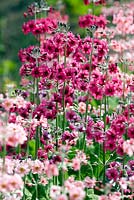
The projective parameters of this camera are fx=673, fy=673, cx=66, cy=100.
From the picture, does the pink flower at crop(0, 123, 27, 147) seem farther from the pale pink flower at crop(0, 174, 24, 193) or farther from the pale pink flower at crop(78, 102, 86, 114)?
the pale pink flower at crop(78, 102, 86, 114)

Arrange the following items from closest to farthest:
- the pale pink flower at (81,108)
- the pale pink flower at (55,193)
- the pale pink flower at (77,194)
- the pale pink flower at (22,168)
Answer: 1. the pale pink flower at (77,194)
2. the pale pink flower at (55,193)
3. the pale pink flower at (22,168)
4. the pale pink flower at (81,108)

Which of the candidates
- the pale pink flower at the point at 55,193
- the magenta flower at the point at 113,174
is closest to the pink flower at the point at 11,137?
the pale pink flower at the point at 55,193

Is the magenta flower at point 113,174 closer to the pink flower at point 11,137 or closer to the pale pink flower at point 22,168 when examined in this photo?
the pale pink flower at point 22,168

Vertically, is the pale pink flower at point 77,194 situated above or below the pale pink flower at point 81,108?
below

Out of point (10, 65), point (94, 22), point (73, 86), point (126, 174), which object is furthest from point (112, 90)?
point (10, 65)

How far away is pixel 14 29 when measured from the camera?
19391mm

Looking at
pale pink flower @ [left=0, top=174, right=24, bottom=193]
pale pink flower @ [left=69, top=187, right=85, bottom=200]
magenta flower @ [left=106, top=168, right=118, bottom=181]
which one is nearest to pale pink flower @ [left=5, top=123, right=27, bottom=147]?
pale pink flower @ [left=0, top=174, right=24, bottom=193]

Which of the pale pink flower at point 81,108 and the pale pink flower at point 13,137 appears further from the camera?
the pale pink flower at point 81,108

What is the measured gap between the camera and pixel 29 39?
14695mm

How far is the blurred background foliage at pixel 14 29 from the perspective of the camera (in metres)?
15.4

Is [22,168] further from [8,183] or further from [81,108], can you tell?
[81,108]

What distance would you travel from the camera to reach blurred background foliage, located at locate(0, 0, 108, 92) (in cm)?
1538

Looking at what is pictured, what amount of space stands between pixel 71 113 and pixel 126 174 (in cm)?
104

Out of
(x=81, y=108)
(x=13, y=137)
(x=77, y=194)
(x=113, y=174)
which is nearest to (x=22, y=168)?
(x=13, y=137)
